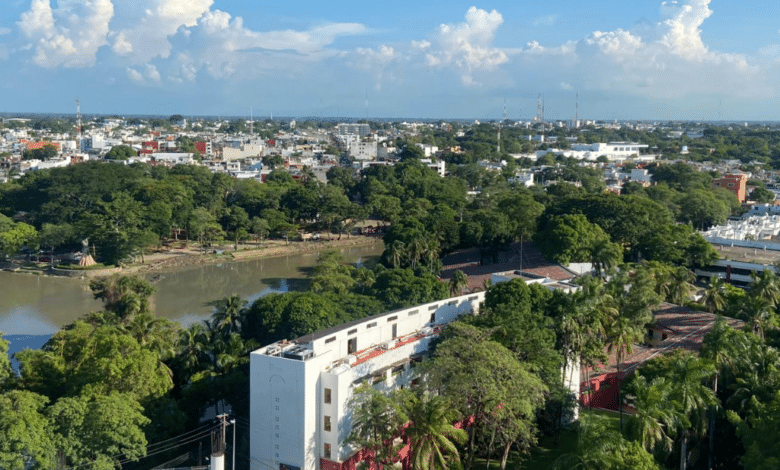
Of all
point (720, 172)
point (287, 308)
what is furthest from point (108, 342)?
point (720, 172)

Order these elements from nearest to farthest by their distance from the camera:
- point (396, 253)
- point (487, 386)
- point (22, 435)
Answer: point (22, 435) → point (487, 386) → point (396, 253)

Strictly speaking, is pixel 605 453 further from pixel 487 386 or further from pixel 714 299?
pixel 714 299

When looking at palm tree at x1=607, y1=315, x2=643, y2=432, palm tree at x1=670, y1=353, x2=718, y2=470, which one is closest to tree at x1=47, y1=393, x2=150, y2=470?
palm tree at x1=670, y1=353, x2=718, y2=470

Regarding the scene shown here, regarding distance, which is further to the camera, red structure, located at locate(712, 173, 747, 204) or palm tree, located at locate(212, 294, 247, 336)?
red structure, located at locate(712, 173, 747, 204)

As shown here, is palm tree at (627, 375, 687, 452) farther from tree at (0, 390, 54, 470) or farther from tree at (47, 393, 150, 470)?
tree at (0, 390, 54, 470)

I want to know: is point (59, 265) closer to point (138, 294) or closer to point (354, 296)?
point (138, 294)

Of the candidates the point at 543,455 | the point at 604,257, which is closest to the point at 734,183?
the point at 604,257
